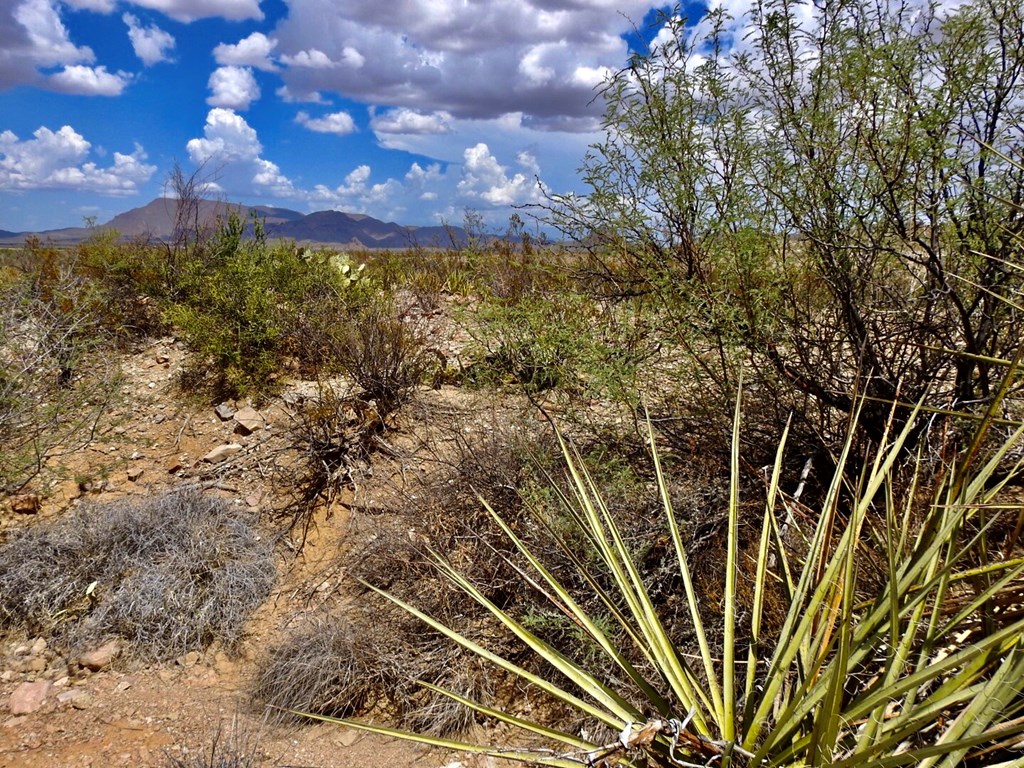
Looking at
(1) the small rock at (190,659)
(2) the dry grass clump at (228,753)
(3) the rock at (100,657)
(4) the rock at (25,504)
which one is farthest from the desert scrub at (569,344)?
(4) the rock at (25,504)

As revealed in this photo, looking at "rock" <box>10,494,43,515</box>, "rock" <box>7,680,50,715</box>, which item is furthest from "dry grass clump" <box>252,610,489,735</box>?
"rock" <box>10,494,43,515</box>

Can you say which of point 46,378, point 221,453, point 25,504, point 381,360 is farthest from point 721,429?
point 46,378

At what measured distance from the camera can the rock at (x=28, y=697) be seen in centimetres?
319

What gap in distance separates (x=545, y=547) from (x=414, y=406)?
7.66ft

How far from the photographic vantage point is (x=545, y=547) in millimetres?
3209

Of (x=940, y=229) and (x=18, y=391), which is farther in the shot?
(x=18, y=391)

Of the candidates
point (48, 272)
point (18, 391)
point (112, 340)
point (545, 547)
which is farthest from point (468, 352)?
point (48, 272)

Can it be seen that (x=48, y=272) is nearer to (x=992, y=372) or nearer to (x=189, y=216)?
(x=189, y=216)

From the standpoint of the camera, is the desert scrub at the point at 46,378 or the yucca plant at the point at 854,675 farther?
the desert scrub at the point at 46,378

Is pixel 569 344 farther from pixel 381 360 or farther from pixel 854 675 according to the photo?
pixel 854 675

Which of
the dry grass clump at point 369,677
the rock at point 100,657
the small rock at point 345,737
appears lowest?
the small rock at point 345,737

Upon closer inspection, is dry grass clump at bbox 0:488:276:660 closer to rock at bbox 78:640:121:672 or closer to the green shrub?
rock at bbox 78:640:121:672

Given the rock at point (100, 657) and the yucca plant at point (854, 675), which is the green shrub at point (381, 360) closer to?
the rock at point (100, 657)

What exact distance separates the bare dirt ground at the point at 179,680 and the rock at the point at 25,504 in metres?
0.04
